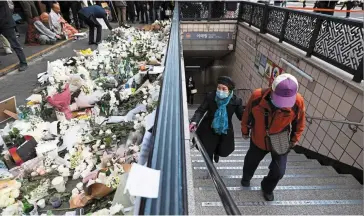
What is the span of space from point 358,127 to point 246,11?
6.08 meters

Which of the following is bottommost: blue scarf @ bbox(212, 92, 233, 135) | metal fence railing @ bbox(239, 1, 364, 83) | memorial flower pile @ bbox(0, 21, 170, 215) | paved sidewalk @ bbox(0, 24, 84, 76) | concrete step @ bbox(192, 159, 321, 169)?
concrete step @ bbox(192, 159, 321, 169)

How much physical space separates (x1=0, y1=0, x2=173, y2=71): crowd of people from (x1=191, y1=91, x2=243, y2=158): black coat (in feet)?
14.5

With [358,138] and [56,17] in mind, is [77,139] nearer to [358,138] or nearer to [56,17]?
[358,138]

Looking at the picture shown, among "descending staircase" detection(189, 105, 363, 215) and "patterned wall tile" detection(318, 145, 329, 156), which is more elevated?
"descending staircase" detection(189, 105, 363, 215)

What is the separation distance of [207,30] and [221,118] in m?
7.15

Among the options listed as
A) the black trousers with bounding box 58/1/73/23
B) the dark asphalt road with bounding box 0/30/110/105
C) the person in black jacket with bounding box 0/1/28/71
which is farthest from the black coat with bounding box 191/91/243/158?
the black trousers with bounding box 58/1/73/23

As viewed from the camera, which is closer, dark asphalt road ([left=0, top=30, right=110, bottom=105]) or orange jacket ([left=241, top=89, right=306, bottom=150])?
orange jacket ([left=241, top=89, right=306, bottom=150])

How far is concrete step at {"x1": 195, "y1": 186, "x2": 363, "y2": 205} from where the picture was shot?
247 centimetres

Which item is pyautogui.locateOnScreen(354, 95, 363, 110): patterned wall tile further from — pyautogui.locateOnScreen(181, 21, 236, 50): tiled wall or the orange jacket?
pyautogui.locateOnScreen(181, 21, 236, 50): tiled wall

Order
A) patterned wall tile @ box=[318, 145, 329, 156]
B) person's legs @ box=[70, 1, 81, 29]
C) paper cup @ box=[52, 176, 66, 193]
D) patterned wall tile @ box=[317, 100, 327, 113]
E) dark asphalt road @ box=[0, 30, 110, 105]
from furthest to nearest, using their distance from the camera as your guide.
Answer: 1. person's legs @ box=[70, 1, 81, 29]
2. dark asphalt road @ box=[0, 30, 110, 105]
3. patterned wall tile @ box=[317, 100, 327, 113]
4. patterned wall tile @ box=[318, 145, 329, 156]
5. paper cup @ box=[52, 176, 66, 193]

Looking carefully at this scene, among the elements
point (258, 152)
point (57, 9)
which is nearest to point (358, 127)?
point (258, 152)

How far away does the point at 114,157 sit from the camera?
8.50ft

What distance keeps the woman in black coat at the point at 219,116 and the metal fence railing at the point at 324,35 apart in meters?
1.82

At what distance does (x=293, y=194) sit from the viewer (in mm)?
2564
